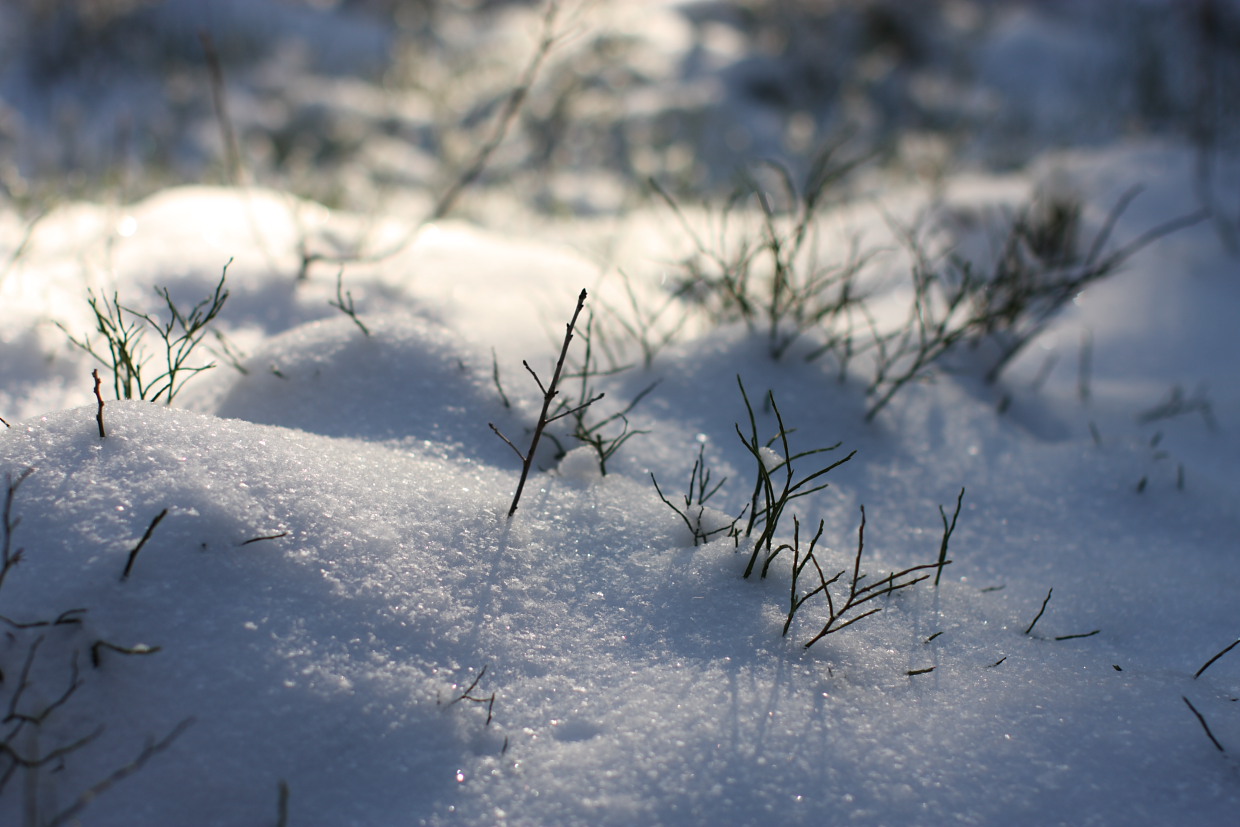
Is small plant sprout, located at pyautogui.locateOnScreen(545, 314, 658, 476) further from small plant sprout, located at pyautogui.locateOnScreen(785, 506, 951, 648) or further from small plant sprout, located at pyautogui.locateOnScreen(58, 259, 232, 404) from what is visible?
small plant sprout, located at pyautogui.locateOnScreen(58, 259, 232, 404)

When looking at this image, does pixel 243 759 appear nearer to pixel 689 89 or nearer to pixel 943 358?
pixel 943 358

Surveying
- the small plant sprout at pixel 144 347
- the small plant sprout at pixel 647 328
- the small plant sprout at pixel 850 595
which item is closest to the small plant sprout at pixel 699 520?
the small plant sprout at pixel 850 595

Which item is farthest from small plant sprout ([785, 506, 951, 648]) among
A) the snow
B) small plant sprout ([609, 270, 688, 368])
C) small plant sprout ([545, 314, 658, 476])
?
small plant sprout ([609, 270, 688, 368])

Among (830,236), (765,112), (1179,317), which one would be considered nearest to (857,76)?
(765,112)

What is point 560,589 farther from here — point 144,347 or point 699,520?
point 144,347

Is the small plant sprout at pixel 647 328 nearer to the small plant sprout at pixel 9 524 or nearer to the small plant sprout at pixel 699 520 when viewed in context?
the small plant sprout at pixel 699 520
